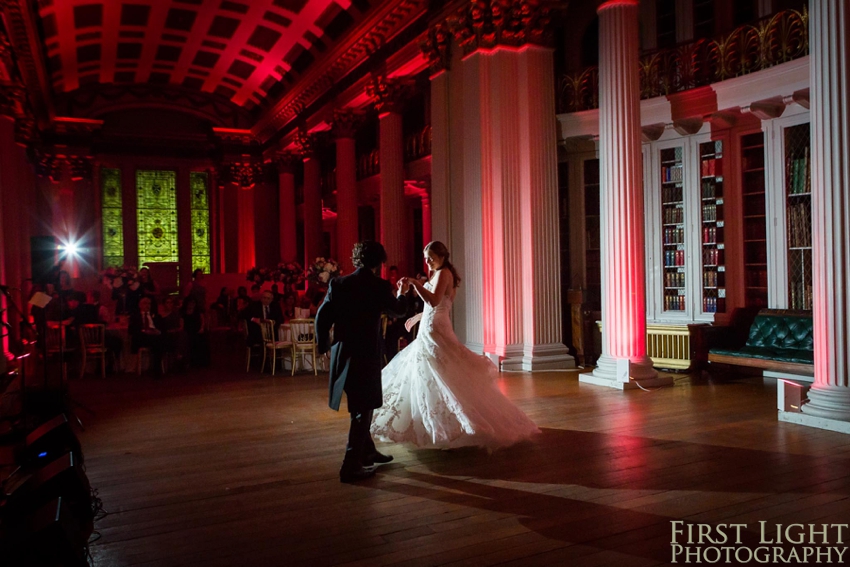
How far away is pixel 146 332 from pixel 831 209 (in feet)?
29.3

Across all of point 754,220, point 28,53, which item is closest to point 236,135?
point 28,53

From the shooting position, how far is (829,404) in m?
5.62

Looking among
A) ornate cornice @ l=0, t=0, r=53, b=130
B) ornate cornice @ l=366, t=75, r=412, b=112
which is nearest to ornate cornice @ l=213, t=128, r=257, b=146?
ornate cornice @ l=0, t=0, r=53, b=130

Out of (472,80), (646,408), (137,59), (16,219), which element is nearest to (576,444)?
(646,408)

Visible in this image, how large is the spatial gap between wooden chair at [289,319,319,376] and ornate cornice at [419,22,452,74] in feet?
15.4

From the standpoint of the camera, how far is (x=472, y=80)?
997 centimetres

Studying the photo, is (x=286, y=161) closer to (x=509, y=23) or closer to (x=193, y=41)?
(x=193, y=41)

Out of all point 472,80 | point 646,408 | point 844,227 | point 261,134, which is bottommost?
point 646,408

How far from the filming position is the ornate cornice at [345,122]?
51.6 feet

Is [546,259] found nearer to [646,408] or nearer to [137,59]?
Result: [646,408]

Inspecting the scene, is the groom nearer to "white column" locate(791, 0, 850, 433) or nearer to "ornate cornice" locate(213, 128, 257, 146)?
"white column" locate(791, 0, 850, 433)

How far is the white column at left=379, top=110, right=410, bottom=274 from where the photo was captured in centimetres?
1345

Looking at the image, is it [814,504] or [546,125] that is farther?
[546,125]

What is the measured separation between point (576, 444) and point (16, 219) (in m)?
11.6
